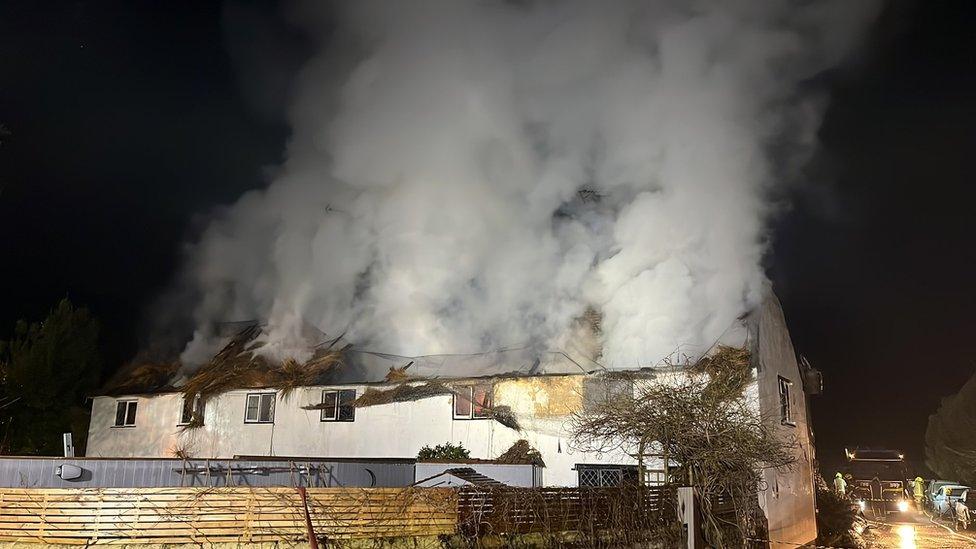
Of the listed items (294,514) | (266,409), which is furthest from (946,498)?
(294,514)

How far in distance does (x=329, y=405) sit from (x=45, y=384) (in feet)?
53.7

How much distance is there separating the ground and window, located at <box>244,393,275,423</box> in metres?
18.5

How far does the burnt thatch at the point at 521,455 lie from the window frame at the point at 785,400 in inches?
260

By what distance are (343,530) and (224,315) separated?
23165mm

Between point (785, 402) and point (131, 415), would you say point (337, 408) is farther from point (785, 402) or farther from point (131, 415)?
point (785, 402)

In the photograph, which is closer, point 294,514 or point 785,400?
point 294,514

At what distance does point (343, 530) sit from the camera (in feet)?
38.2

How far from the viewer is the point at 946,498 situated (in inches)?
1192

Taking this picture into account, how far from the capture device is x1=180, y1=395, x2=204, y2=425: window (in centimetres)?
2447

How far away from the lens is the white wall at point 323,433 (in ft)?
63.8

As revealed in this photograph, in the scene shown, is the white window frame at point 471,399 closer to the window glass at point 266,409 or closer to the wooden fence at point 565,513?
the window glass at point 266,409

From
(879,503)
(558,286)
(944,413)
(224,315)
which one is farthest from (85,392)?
(944,413)

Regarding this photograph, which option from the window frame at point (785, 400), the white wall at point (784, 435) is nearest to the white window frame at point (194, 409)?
the white wall at point (784, 435)

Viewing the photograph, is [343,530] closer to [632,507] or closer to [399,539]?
[399,539]
